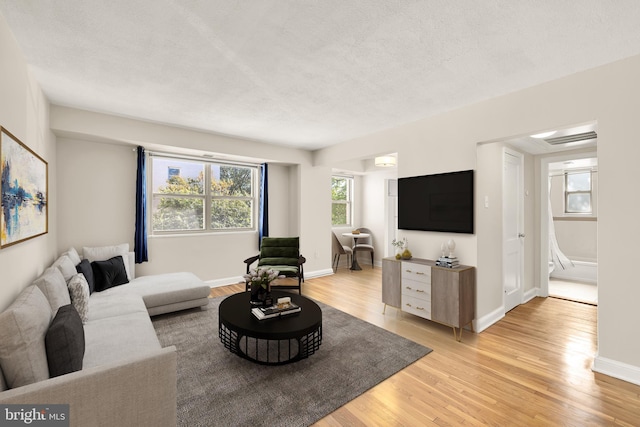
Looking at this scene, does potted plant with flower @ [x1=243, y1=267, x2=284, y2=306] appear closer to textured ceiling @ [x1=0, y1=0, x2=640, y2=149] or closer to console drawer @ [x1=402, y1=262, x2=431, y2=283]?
console drawer @ [x1=402, y1=262, x2=431, y2=283]

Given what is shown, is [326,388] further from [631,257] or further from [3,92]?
[3,92]

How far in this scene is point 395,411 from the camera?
6.55ft

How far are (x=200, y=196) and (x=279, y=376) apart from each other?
3.68 m

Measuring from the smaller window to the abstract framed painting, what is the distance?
949cm

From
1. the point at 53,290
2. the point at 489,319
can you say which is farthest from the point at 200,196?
the point at 489,319

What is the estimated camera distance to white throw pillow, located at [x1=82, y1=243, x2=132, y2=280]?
3818 millimetres

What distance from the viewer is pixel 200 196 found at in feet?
16.8

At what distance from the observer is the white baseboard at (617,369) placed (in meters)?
2.31

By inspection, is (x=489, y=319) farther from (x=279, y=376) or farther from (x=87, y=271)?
(x=87, y=271)

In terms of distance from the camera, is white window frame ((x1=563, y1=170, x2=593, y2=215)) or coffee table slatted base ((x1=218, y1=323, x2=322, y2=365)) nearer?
coffee table slatted base ((x1=218, y1=323, x2=322, y2=365))

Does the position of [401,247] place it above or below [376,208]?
below

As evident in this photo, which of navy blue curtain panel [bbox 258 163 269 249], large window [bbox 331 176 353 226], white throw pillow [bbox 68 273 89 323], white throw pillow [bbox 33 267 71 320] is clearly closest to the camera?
white throw pillow [bbox 33 267 71 320]

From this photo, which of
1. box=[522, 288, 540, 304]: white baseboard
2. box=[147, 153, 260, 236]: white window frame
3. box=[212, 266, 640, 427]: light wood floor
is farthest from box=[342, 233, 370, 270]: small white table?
box=[522, 288, 540, 304]: white baseboard

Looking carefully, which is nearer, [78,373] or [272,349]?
[78,373]
